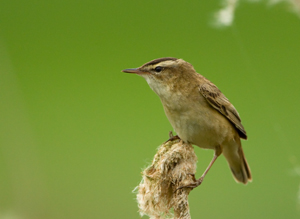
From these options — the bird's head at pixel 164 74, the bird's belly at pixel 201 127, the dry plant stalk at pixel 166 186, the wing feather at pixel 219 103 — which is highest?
the bird's head at pixel 164 74

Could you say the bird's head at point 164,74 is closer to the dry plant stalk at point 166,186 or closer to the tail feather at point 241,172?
the dry plant stalk at point 166,186

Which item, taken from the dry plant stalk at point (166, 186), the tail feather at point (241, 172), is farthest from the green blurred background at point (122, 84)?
the dry plant stalk at point (166, 186)

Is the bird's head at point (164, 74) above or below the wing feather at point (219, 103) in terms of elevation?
above

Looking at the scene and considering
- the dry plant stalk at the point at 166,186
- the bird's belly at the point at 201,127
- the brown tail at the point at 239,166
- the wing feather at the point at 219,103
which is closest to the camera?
the dry plant stalk at the point at 166,186

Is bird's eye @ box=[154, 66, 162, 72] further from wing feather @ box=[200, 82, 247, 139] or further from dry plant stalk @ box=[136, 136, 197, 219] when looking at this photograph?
dry plant stalk @ box=[136, 136, 197, 219]

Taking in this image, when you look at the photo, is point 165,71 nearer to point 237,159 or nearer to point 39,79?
point 237,159

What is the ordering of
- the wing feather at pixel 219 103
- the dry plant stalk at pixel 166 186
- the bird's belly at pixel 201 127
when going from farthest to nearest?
the wing feather at pixel 219 103, the bird's belly at pixel 201 127, the dry plant stalk at pixel 166 186

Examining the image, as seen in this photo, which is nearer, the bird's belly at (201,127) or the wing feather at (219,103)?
Answer: the bird's belly at (201,127)
